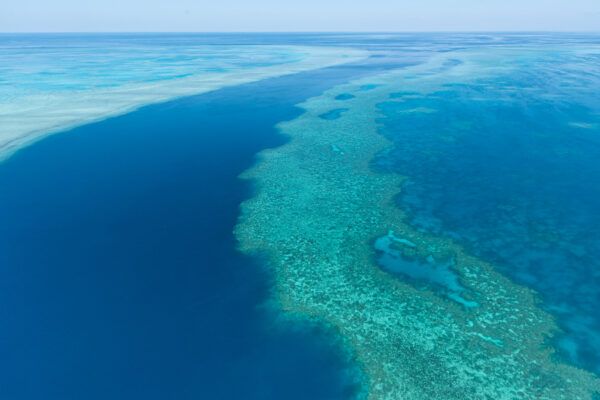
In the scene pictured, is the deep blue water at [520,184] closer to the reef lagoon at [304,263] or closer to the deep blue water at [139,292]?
the reef lagoon at [304,263]

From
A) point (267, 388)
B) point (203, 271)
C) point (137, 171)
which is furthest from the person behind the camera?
point (137, 171)

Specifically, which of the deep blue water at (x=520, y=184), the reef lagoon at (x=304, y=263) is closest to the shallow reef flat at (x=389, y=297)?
the reef lagoon at (x=304, y=263)

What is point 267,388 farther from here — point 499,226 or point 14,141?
point 14,141

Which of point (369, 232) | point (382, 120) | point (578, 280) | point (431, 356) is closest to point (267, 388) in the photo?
point (431, 356)

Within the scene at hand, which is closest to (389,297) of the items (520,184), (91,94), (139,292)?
(139,292)

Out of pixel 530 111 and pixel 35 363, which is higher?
pixel 530 111

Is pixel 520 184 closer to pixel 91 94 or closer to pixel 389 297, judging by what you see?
pixel 389 297
